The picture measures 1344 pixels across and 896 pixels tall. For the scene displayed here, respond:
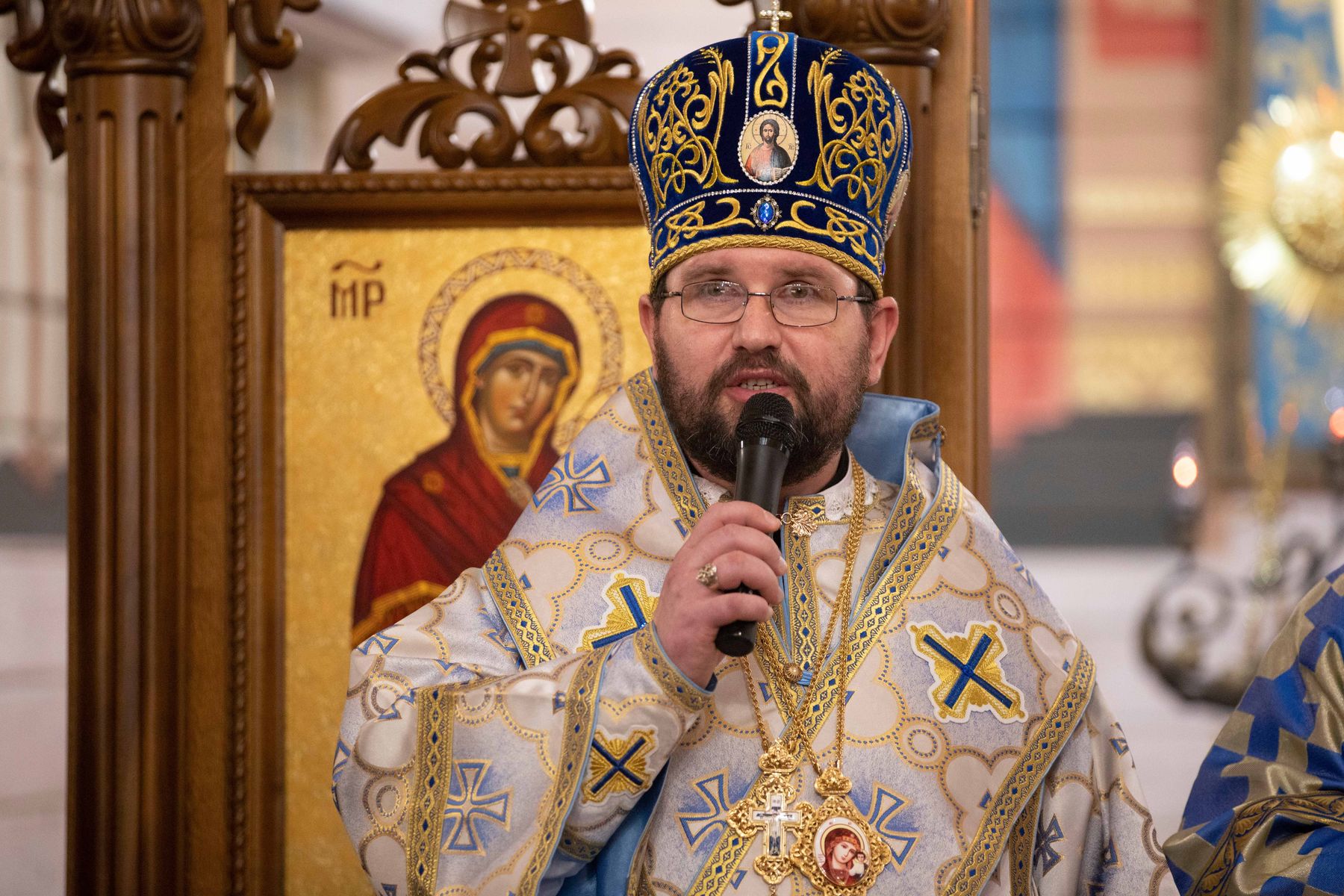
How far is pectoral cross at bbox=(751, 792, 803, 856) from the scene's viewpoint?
1766mm

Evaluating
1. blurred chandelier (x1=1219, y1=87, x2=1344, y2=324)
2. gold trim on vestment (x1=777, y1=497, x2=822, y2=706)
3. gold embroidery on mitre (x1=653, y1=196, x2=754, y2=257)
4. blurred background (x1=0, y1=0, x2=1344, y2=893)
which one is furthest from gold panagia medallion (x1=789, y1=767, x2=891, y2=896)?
blurred chandelier (x1=1219, y1=87, x2=1344, y2=324)

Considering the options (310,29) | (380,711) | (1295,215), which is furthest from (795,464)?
(1295,215)

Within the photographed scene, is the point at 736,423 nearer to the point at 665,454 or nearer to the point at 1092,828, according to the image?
the point at 665,454

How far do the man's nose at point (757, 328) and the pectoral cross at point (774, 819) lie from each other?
56 centimetres

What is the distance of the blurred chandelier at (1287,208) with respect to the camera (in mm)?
7770

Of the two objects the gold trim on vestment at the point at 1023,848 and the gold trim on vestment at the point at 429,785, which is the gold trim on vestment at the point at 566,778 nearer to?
the gold trim on vestment at the point at 429,785

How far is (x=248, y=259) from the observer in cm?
255


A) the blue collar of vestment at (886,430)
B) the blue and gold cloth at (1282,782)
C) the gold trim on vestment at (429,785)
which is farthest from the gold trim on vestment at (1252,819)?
the gold trim on vestment at (429,785)

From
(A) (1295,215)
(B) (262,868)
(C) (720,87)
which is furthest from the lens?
(A) (1295,215)

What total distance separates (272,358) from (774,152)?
3.61ft

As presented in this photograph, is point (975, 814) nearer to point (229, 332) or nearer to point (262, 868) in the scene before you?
point (262, 868)

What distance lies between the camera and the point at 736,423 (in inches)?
71.7

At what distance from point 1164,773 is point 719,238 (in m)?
5.38

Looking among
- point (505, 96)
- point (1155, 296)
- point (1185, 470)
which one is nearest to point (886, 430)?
point (505, 96)
